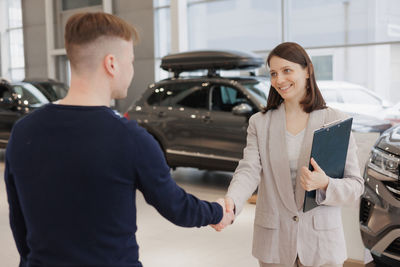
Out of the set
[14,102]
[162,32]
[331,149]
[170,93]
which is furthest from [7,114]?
[331,149]

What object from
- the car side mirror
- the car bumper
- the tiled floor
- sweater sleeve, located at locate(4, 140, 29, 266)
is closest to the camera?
sweater sleeve, located at locate(4, 140, 29, 266)

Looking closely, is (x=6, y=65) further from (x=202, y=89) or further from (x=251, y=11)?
(x=202, y=89)

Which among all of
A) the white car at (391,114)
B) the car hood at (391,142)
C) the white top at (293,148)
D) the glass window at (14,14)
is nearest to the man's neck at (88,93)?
the white top at (293,148)

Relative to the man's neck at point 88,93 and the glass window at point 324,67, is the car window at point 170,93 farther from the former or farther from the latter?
the man's neck at point 88,93

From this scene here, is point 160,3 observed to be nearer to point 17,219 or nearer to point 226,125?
point 226,125

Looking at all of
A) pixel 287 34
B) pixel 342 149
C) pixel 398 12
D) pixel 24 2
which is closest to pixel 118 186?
pixel 342 149

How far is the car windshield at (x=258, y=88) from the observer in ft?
22.3

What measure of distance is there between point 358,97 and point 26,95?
20.8 ft

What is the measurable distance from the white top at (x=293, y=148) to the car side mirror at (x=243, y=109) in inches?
174

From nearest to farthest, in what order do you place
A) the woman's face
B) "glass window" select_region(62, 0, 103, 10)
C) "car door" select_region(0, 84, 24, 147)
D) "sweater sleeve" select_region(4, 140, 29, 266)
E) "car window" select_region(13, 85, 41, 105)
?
"sweater sleeve" select_region(4, 140, 29, 266), the woman's face, "car door" select_region(0, 84, 24, 147), "car window" select_region(13, 85, 41, 105), "glass window" select_region(62, 0, 103, 10)

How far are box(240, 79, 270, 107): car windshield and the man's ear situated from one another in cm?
521

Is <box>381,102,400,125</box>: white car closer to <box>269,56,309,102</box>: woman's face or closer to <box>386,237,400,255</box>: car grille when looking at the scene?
<box>386,237,400,255</box>: car grille

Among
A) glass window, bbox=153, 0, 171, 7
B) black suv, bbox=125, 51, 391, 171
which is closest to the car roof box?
black suv, bbox=125, 51, 391, 171

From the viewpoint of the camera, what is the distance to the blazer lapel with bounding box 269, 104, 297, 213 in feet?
7.16
